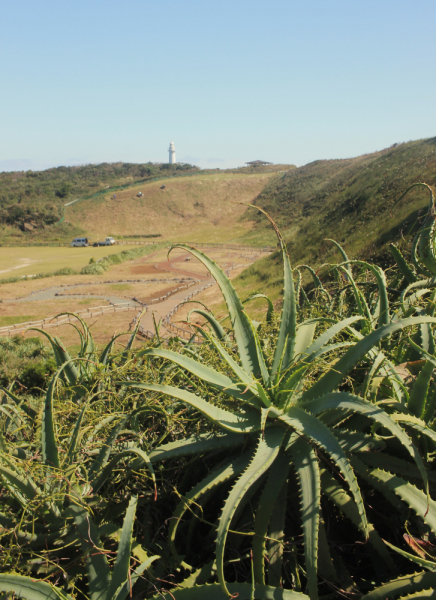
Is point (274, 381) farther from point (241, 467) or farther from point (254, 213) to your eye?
→ point (254, 213)

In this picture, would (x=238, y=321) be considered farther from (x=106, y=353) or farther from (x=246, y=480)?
(x=106, y=353)

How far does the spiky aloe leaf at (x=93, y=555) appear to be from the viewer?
1606mm

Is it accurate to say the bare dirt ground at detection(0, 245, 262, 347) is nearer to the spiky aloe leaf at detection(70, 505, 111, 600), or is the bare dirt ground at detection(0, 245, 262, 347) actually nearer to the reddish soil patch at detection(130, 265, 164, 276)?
the reddish soil patch at detection(130, 265, 164, 276)

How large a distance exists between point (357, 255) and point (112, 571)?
1608 cm

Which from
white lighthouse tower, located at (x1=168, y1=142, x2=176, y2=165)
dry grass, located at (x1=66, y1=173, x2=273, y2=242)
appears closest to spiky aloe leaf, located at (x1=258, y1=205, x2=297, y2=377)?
dry grass, located at (x1=66, y1=173, x2=273, y2=242)

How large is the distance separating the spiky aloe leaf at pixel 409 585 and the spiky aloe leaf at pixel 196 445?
0.82 m

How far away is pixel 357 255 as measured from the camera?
53.5 ft

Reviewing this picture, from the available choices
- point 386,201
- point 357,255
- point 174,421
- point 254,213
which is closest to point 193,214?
point 254,213

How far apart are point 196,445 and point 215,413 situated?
0.24 m

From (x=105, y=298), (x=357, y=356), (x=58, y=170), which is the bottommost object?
(x=105, y=298)

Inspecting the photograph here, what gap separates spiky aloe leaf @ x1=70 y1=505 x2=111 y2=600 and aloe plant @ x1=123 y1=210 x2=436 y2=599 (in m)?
0.28

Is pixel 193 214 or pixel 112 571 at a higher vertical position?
pixel 193 214

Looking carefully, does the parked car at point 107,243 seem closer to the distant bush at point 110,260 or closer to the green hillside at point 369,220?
the distant bush at point 110,260

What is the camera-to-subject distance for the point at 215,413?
75.0 inches
